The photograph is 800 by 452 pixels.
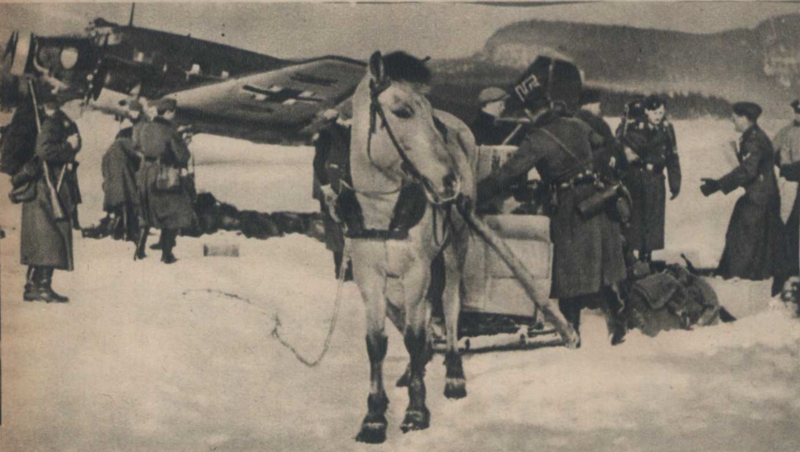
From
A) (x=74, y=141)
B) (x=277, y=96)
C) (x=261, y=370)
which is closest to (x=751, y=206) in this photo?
(x=277, y=96)

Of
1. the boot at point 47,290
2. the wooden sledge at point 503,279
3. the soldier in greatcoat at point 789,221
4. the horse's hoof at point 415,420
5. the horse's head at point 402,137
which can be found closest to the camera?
the horse's head at point 402,137

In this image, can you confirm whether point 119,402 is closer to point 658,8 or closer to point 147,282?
point 147,282

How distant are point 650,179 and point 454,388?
1428 mm

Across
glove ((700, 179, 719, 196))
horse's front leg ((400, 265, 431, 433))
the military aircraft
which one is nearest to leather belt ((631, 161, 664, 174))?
glove ((700, 179, 719, 196))

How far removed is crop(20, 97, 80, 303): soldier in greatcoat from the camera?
4852 mm

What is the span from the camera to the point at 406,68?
187 inches

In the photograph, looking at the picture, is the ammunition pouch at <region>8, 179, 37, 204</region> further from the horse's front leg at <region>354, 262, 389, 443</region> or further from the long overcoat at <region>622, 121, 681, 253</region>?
the long overcoat at <region>622, 121, 681, 253</region>

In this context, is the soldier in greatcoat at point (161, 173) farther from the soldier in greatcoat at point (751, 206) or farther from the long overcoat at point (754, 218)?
the long overcoat at point (754, 218)

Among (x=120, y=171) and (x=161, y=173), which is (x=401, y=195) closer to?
(x=161, y=173)

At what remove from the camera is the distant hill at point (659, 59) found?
16.0 ft

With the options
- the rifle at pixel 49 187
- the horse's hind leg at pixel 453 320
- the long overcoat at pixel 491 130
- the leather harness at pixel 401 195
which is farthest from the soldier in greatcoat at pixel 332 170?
the rifle at pixel 49 187

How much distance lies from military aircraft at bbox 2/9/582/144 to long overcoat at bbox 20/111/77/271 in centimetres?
22

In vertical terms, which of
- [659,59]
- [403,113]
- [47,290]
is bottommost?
[47,290]

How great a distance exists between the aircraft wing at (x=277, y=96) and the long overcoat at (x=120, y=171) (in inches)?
11.1
